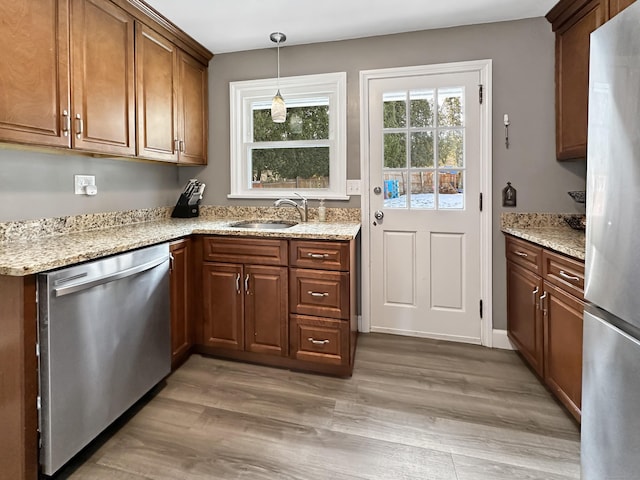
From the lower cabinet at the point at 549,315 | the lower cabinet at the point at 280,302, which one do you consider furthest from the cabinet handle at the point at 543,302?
the lower cabinet at the point at 280,302

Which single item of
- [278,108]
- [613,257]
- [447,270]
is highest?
[278,108]

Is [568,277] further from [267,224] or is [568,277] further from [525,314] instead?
[267,224]

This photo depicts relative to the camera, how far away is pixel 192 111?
9.48ft

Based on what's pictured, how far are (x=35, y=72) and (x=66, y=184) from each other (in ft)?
2.37

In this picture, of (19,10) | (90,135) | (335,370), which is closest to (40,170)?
(90,135)

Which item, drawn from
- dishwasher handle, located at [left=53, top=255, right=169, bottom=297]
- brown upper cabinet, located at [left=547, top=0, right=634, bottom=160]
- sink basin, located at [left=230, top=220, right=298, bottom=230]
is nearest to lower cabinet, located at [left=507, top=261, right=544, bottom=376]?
brown upper cabinet, located at [left=547, top=0, right=634, bottom=160]

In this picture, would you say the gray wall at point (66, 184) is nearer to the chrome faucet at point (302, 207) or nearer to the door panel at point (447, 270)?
the chrome faucet at point (302, 207)

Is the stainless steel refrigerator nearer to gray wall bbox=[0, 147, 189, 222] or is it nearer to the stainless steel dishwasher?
the stainless steel dishwasher

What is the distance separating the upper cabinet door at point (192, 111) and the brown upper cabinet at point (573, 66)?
2.64 meters

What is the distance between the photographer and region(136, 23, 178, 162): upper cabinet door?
7.52 feet

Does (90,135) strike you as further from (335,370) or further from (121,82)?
(335,370)

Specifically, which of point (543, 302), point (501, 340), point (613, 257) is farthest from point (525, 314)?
point (613, 257)

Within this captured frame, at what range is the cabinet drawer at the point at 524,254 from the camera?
2.03 meters

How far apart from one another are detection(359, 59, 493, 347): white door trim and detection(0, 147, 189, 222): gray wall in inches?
68.5
